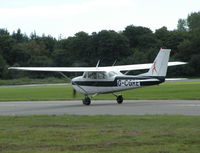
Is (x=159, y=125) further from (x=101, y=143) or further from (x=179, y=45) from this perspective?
(x=179, y=45)

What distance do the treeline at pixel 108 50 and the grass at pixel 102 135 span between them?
68448mm

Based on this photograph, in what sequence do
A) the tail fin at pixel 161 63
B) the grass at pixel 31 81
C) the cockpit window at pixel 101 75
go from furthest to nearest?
the grass at pixel 31 81 < the cockpit window at pixel 101 75 < the tail fin at pixel 161 63

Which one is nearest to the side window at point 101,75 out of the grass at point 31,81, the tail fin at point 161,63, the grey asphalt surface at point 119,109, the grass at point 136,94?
the grey asphalt surface at point 119,109

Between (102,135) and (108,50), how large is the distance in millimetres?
84370

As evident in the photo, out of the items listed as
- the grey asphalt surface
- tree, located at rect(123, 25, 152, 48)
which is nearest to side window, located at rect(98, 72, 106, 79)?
the grey asphalt surface

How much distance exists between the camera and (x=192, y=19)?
148m

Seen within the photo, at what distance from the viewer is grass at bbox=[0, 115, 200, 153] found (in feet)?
42.2

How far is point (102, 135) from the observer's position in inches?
588

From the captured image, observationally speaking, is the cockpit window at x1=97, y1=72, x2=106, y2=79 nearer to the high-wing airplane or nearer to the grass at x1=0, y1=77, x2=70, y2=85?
the high-wing airplane

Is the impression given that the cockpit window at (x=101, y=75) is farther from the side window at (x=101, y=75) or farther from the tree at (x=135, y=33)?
the tree at (x=135, y=33)

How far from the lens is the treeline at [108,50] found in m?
91.1

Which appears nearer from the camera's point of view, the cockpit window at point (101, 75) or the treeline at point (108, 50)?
the cockpit window at point (101, 75)

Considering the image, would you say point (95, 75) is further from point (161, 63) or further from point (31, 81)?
point (31, 81)

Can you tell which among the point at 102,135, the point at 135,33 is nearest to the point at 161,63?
the point at 102,135
